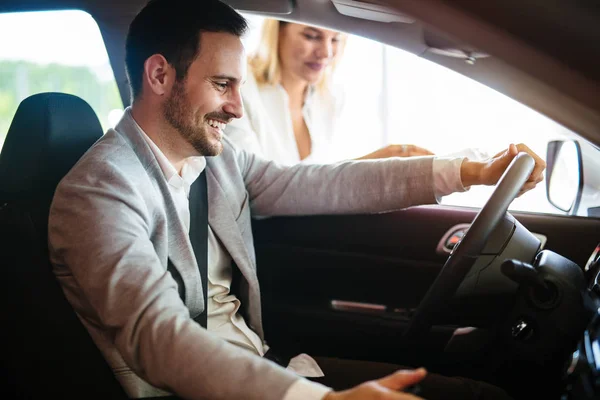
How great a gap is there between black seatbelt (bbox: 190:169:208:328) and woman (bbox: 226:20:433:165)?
2.25 feet

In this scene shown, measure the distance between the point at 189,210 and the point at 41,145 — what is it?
34cm

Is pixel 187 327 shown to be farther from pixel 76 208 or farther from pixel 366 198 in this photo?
pixel 366 198

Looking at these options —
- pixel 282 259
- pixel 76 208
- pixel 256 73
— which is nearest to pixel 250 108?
pixel 256 73

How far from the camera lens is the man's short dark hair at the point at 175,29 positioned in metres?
1.42

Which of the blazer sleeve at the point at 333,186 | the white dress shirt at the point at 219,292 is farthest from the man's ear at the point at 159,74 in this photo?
the blazer sleeve at the point at 333,186

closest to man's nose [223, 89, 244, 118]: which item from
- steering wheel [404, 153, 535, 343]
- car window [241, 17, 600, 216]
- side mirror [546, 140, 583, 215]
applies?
steering wheel [404, 153, 535, 343]

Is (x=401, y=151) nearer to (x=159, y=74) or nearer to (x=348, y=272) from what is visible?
(x=348, y=272)

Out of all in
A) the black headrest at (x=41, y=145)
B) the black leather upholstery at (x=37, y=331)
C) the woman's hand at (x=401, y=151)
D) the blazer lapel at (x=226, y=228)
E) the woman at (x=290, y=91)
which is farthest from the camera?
the woman at (x=290, y=91)

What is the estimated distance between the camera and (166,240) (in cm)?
134

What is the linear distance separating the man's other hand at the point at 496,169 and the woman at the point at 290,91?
842mm

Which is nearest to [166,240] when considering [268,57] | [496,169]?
[496,169]

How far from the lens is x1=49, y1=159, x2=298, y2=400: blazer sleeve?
96 centimetres

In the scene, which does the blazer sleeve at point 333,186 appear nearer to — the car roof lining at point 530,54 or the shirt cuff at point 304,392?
the car roof lining at point 530,54

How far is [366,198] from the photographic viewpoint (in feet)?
5.63
